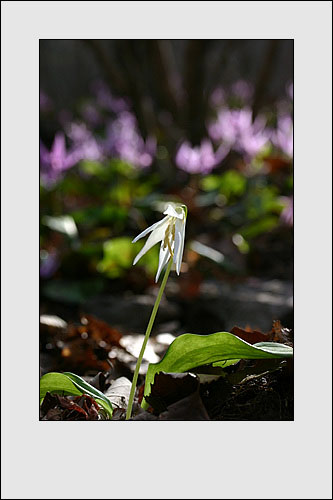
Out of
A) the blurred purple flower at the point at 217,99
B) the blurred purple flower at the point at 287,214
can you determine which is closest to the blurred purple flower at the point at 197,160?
the blurred purple flower at the point at 287,214

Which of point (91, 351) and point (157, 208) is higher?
point (157, 208)

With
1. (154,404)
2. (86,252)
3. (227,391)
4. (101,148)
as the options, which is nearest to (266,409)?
(227,391)

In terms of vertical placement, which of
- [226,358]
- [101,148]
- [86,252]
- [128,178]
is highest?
[101,148]

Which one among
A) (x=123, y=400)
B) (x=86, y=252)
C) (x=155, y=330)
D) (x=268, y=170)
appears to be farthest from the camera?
(x=268, y=170)

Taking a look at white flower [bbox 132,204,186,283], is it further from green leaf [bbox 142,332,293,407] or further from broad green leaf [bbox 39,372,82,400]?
broad green leaf [bbox 39,372,82,400]

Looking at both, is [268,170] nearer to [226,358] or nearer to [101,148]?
[101,148]

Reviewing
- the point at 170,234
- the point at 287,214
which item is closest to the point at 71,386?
the point at 170,234
